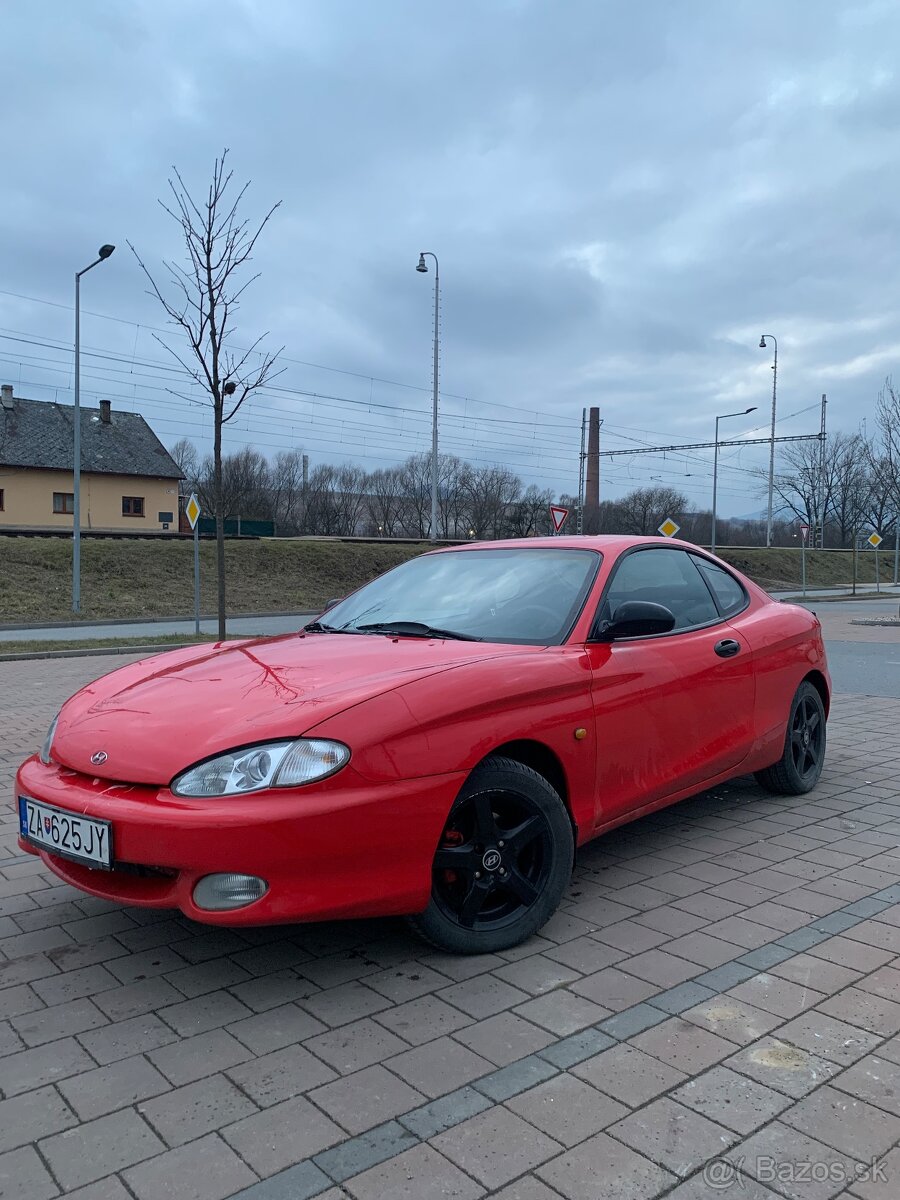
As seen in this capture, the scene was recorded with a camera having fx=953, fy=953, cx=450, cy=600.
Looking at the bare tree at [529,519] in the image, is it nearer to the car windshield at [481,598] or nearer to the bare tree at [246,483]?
the bare tree at [246,483]

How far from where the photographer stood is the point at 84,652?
15359mm

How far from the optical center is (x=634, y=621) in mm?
3773

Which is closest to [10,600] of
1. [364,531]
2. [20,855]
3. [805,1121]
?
[20,855]

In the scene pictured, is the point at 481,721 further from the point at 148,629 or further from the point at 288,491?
the point at 288,491

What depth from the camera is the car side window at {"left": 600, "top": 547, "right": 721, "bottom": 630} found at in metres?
4.20

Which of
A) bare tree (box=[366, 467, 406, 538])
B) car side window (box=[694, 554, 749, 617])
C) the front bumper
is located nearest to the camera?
the front bumper

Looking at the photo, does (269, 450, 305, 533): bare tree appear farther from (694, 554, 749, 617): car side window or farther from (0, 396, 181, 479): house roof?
(694, 554, 749, 617): car side window

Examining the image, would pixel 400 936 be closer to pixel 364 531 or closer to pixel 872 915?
pixel 872 915

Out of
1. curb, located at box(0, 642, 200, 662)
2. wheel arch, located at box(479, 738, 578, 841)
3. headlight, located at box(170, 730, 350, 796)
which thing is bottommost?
curb, located at box(0, 642, 200, 662)

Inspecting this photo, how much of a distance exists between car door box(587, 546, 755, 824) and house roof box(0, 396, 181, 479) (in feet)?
157

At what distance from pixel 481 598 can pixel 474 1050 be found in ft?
6.41

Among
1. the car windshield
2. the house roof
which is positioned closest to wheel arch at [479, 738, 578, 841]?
the car windshield

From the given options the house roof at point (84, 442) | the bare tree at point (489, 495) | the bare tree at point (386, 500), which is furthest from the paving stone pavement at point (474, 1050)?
the bare tree at point (386, 500)

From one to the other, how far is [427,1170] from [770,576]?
159 ft
